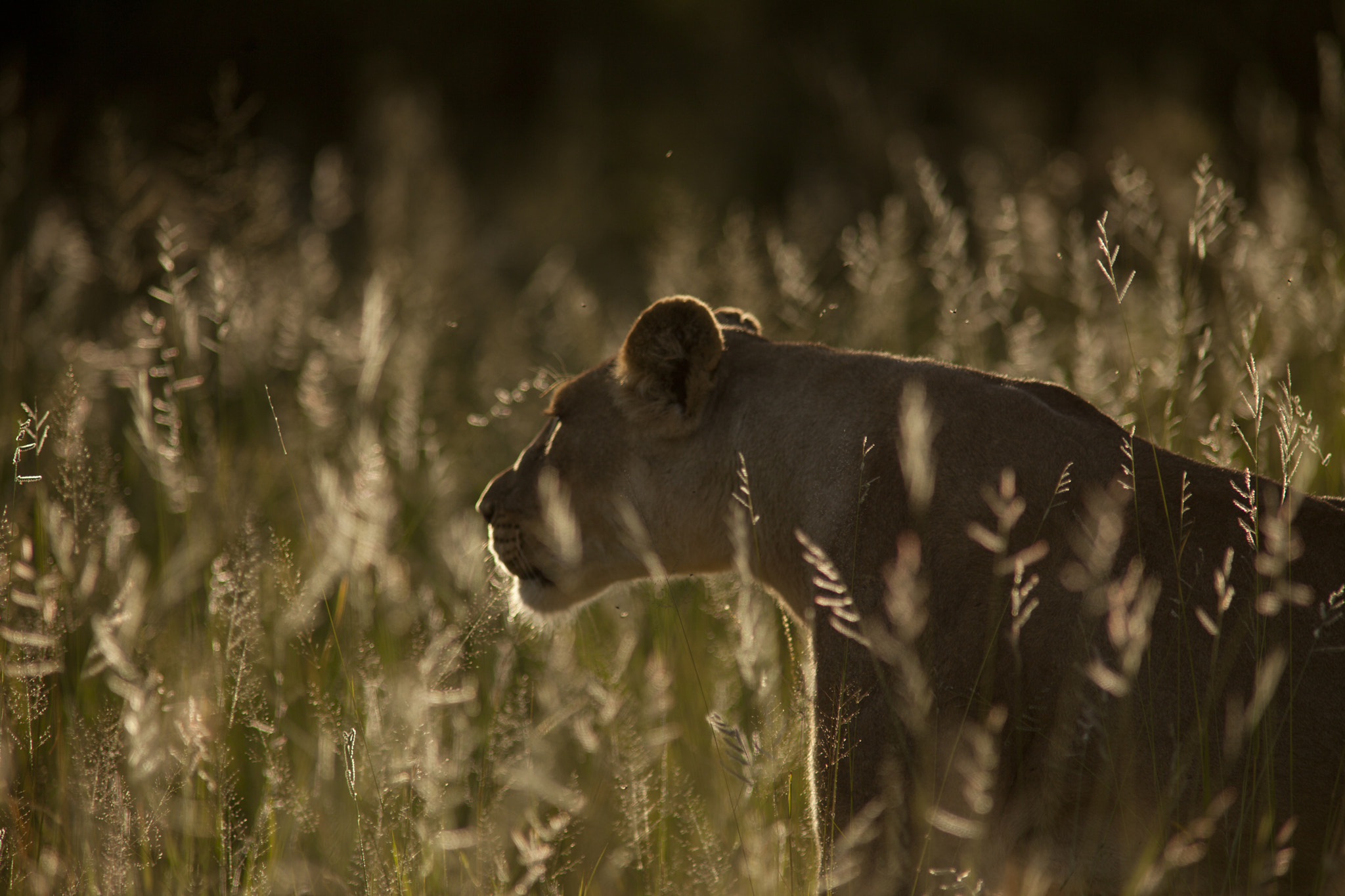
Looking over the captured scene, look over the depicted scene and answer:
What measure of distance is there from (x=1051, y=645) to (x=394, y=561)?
2.27 m

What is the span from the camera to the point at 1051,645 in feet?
8.29

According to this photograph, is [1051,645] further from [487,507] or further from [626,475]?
[487,507]

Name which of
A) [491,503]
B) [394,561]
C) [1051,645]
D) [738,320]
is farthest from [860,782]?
[394,561]

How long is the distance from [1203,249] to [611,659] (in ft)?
6.95

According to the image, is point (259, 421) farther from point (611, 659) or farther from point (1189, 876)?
point (1189, 876)

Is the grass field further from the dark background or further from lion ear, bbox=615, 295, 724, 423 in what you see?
the dark background

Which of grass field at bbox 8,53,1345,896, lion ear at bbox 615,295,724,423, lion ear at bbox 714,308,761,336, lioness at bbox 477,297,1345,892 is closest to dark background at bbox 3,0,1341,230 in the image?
grass field at bbox 8,53,1345,896

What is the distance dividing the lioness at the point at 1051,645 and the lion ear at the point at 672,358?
30 centimetres

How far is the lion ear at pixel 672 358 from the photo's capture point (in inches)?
119

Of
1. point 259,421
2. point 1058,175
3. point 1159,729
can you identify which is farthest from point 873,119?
point 1159,729

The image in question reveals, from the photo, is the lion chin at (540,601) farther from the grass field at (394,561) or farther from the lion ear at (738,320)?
the lion ear at (738,320)

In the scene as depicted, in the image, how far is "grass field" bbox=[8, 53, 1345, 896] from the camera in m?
2.71

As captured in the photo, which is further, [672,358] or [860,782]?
[672,358]

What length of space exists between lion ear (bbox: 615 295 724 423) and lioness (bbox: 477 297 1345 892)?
0.99 feet
